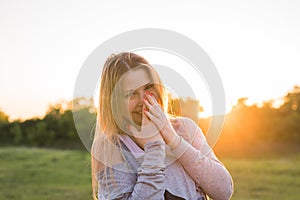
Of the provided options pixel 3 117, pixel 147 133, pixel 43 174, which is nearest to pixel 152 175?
pixel 147 133

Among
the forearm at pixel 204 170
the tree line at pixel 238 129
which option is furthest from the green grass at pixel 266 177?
the forearm at pixel 204 170

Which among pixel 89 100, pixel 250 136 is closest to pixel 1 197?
pixel 89 100

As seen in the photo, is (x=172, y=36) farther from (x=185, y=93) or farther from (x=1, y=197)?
(x=1, y=197)

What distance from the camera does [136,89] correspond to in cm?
162

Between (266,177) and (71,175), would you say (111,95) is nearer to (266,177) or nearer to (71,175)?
(266,177)

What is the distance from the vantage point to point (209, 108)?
171cm

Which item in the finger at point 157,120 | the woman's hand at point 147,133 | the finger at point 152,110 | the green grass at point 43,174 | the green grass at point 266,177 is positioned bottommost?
the green grass at point 266,177

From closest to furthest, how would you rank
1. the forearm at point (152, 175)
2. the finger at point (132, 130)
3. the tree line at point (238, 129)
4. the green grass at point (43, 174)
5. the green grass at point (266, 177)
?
the forearm at point (152, 175) < the finger at point (132, 130) < the green grass at point (266, 177) < the green grass at point (43, 174) < the tree line at point (238, 129)

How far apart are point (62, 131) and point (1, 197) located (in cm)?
598

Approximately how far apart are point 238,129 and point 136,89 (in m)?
12.2

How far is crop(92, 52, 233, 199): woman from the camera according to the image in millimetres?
1601

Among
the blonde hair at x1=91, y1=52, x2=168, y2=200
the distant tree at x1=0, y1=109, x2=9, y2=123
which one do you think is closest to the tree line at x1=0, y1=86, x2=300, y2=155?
the distant tree at x1=0, y1=109, x2=9, y2=123

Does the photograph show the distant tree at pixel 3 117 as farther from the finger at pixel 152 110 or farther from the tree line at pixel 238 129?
the finger at pixel 152 110

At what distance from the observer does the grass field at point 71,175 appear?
7629mm
